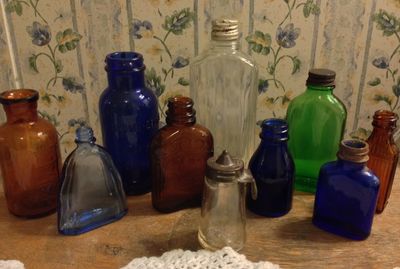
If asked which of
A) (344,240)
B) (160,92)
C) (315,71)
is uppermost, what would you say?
(315,71)

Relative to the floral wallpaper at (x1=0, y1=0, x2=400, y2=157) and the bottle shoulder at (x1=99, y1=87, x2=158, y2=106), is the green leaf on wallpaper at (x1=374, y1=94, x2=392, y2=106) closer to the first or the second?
the floral wallpaper at (x1=0, y1=0, x2=400, y2=157)

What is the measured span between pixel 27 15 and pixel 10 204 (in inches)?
18.0

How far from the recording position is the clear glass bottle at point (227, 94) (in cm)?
77

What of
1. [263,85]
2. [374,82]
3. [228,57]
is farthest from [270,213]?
[374,82]

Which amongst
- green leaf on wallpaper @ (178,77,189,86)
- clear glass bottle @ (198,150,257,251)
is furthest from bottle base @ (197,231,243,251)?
green leaf on wallpaper @ (178,77,189,86)

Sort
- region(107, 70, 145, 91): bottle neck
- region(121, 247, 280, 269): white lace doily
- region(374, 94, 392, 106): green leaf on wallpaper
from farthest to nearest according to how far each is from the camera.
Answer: region(374, 94, 392, 106): green leaf on wallpaper → region(107, 70, 145, 91): bottle neck → region(121, 247, 280, 269): white lace doily

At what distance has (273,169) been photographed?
26.4 inches

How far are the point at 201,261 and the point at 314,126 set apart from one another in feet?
1.08

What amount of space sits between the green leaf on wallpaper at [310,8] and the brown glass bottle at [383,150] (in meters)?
0.34

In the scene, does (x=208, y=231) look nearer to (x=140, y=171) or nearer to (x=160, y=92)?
(x=140, y=171)

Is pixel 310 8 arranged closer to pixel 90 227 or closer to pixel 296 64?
pixel 296 64

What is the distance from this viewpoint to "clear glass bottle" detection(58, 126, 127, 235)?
643mm

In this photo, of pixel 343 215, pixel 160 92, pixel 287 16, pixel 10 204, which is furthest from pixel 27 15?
pixel 343 215

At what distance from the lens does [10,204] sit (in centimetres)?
71
